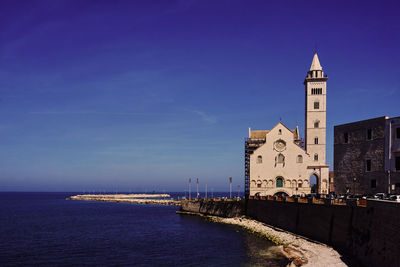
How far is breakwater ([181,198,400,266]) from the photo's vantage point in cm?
2681

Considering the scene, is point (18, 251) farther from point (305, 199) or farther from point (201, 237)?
point (305, 199)

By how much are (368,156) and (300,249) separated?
2098cm

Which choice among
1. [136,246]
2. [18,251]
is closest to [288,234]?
[136,246]

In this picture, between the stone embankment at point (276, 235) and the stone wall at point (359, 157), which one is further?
the stone wall at point (359, 157)

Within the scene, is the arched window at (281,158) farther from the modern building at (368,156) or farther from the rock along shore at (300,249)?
the rock along shore at (300,249)

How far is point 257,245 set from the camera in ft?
153

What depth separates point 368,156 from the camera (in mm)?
53031

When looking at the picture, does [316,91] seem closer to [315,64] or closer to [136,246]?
[315,64]

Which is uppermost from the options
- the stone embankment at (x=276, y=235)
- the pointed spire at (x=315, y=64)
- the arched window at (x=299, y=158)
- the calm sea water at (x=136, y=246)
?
the pointed spire at (x=315, y=64)

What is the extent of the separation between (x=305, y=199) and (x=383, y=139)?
47.1 ft

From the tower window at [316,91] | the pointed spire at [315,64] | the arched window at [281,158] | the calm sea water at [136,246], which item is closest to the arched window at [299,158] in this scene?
the arched window at [281,158]

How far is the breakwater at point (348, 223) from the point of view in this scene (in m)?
26.8

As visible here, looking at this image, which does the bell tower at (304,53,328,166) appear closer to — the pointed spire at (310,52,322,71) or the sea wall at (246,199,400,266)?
the pointed spire at (310,52,322,71)

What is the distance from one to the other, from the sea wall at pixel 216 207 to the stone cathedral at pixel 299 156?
426 cm
